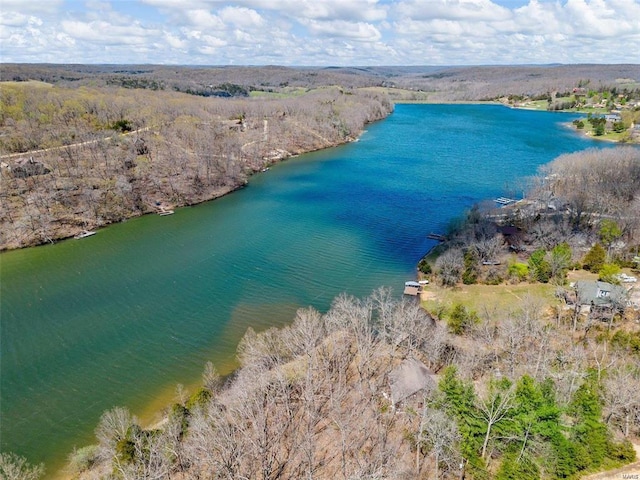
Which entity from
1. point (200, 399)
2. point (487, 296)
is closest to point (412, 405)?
point (200, 399)

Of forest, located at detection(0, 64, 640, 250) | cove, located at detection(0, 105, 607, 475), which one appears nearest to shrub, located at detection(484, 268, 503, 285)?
cove, located at detection(0, 105, 607, 475)

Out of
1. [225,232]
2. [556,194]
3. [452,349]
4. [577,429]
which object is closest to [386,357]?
[452,349]

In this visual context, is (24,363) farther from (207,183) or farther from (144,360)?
(207,183)

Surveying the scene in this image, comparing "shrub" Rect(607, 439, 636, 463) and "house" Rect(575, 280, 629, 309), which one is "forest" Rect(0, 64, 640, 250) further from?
"shrub" Rect(607, 439, 636, 463)

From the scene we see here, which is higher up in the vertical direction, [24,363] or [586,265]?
[586,265]

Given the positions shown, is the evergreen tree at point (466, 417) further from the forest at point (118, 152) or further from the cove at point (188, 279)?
the forest at point (118, 152)
